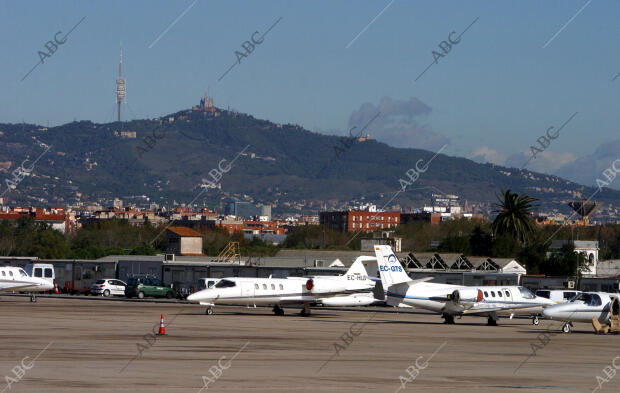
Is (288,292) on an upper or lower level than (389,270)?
lower

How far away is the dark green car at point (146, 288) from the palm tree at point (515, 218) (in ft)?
178

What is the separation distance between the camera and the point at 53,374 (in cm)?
2128

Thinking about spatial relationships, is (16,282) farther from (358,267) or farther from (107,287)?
(358,267)

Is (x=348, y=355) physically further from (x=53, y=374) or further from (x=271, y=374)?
(x=53, y=374)

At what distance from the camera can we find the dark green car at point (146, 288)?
72438mm

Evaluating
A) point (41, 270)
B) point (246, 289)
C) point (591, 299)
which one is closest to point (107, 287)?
point (41, 270)

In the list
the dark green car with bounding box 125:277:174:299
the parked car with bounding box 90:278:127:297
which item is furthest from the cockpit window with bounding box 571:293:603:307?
the parked car with bounding box 90:278:127:297

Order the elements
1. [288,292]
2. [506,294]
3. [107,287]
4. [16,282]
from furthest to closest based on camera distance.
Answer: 1. [107,287]
2. [16,282]
3. [288,292]
4. [506,294]

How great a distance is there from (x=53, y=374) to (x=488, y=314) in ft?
98.4

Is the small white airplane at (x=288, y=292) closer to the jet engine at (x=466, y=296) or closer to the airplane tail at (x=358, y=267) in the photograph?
the airplane tail at (x=358, y=267)

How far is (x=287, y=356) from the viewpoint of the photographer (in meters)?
27.1

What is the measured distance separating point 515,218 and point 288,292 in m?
70.3

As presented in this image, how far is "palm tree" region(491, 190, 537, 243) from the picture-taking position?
385 ft

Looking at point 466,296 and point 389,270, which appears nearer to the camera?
point 466,296
